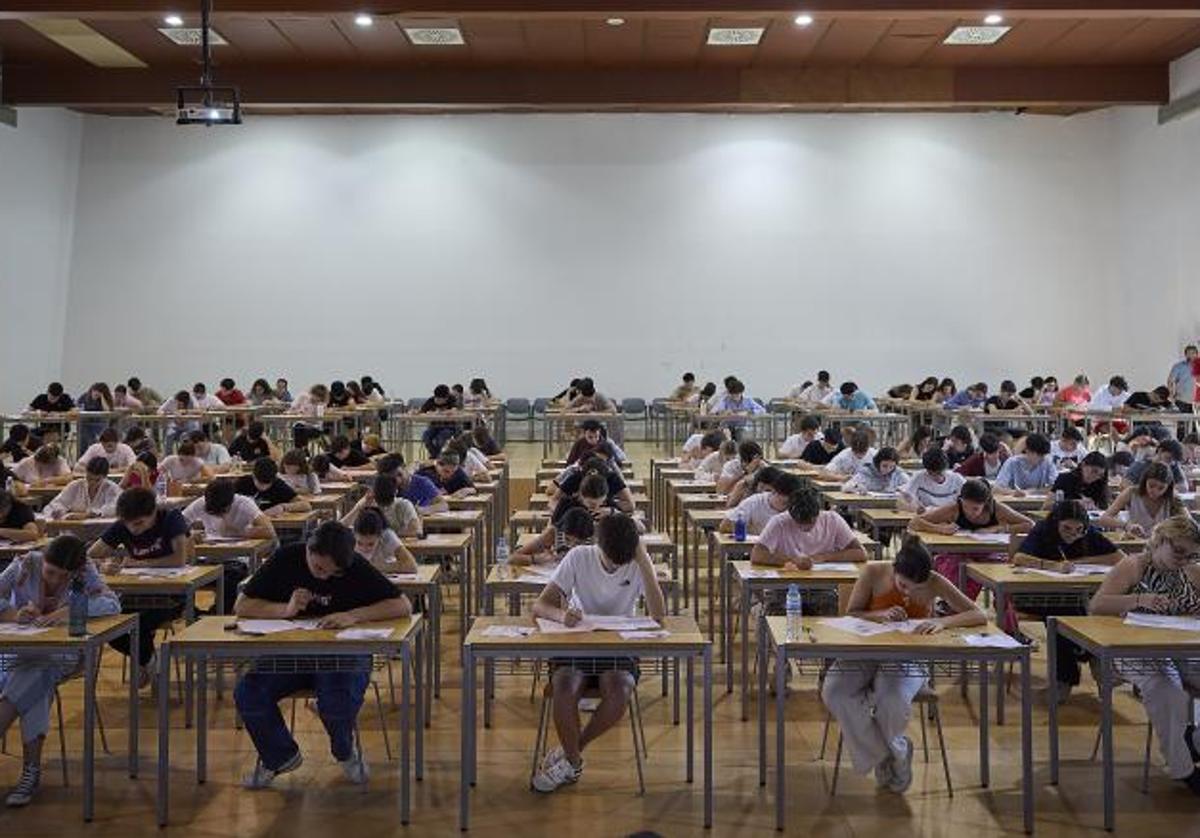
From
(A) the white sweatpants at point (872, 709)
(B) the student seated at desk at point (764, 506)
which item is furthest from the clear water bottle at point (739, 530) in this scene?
(A) the white sweatpants at point (872, 709)

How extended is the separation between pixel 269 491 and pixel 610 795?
4629 mm

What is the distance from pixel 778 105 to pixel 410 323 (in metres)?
7.66

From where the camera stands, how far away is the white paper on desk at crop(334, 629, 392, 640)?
4895 millimetres

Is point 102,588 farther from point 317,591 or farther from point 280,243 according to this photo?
point 280,243

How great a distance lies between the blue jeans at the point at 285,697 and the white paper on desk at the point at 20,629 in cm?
83

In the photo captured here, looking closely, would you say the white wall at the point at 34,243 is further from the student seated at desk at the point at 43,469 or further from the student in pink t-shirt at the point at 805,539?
the student in pink t-shirt at the point at 805,539

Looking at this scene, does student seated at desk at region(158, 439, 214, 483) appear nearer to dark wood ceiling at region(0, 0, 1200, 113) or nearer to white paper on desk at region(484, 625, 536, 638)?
white paper on desk at region(484, 625, 536, 638)

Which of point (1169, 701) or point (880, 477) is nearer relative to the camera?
point (1169, 701)

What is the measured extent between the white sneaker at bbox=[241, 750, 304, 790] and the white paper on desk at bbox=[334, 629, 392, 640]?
0.73 metres

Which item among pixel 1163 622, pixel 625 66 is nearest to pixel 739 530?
pixel 1163 622

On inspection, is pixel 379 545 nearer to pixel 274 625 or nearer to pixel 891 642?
pixel 274 625

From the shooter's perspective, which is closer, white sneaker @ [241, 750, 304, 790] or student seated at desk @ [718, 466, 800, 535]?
white sneaker @ [241, 750, 304, 790]

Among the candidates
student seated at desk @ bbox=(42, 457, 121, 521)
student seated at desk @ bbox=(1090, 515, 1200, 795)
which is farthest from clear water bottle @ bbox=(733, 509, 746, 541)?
student seated at desk @ bbox=(42, 457, 121, 521)

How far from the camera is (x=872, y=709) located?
5254 mm
